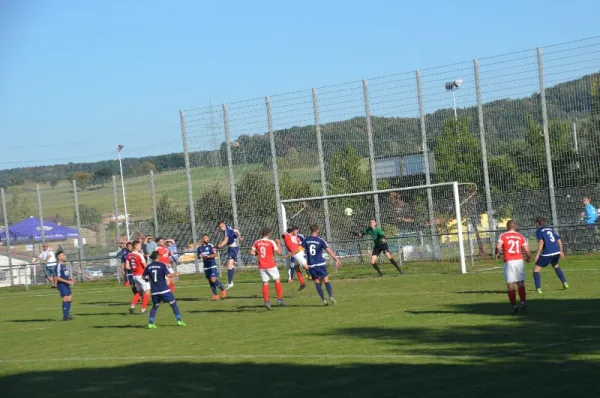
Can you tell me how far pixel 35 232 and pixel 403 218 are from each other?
22.7m

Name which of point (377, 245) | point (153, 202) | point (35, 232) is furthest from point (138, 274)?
point (35, 232)

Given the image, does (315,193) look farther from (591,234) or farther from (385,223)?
(591,234)

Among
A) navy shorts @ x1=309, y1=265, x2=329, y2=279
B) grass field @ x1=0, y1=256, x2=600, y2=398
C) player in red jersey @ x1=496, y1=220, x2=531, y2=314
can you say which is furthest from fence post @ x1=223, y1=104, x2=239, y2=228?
player in red jersey @ x1=496, y1=220, x2=531, y2=314

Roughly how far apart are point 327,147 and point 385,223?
187 inches

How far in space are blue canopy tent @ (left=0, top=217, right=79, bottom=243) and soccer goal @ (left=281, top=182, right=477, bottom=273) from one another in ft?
52.4

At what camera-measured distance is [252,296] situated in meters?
27.8

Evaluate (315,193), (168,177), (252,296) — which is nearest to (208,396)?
(252,296)

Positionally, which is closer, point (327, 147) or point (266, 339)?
point (266, 339)

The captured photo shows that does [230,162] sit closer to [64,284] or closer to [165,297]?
[64,284]

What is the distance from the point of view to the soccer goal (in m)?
32.2

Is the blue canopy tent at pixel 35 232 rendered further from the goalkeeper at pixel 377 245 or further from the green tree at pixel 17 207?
the goalkeeper at pixel 377 245

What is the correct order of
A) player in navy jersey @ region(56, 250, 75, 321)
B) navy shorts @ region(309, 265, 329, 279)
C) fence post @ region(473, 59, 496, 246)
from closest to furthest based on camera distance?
navy shorts @ region(309, 265, 329, 279)
player in navy jersey @ region(56, 250, 75, 321)
fence post @ region(473, 59, 496, 246)

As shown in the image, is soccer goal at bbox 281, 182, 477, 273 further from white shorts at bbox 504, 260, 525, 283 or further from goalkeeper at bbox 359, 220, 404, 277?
white shorts at bbox 504, 260, 525, 283

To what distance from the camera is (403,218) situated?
113 ft
